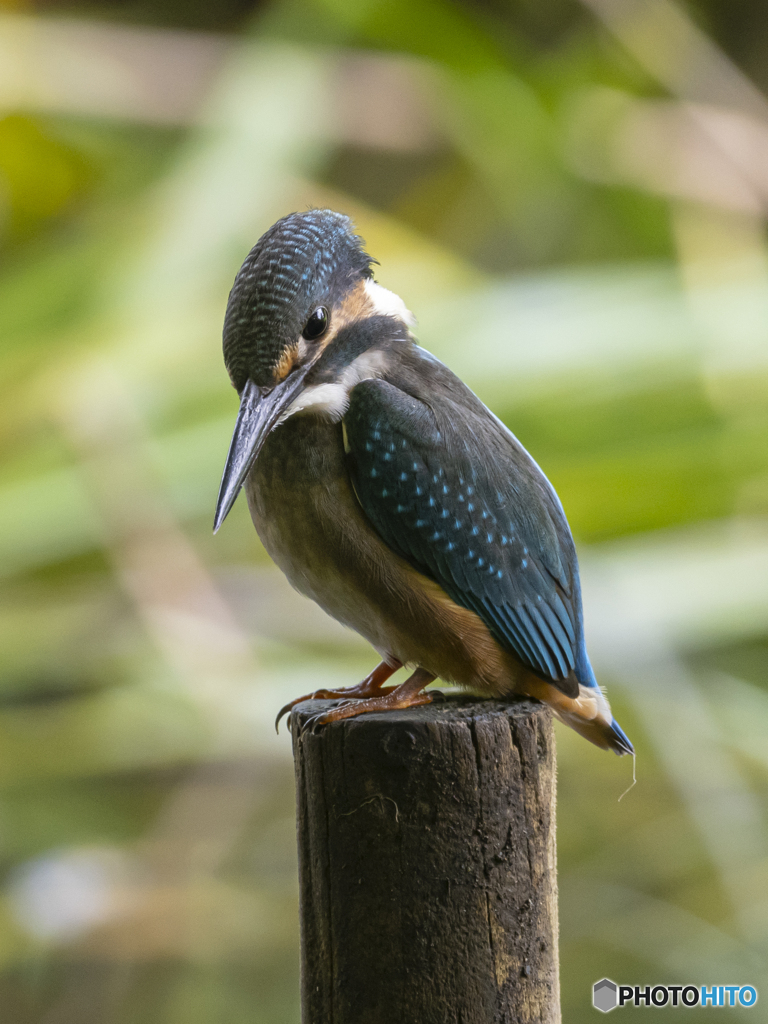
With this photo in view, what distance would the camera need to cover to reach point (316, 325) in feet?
4.89

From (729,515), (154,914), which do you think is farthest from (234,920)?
(729,515)

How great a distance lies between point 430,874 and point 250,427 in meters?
0.63

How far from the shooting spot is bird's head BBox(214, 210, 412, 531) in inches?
55.7

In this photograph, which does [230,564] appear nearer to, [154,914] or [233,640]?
[233,640]

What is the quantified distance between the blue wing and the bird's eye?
10 cm

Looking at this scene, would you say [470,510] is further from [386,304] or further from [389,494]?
[386,304]

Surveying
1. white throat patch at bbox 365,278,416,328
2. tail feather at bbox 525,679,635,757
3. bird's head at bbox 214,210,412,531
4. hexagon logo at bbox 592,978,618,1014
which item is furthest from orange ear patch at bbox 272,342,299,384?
hexagon logo at bbox 592,978,618,1014

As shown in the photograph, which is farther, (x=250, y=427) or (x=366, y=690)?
(x=366, y=690)

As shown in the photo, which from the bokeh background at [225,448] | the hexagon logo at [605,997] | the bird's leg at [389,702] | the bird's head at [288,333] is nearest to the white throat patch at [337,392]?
the bird's head at [288,333]

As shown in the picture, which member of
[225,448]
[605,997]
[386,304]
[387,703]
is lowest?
[605,997]

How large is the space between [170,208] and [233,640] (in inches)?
67.2

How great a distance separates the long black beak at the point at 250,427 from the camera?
1.37m

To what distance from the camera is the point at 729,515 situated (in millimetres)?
3734

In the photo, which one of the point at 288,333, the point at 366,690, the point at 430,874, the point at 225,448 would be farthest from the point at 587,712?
the point at 225,448
